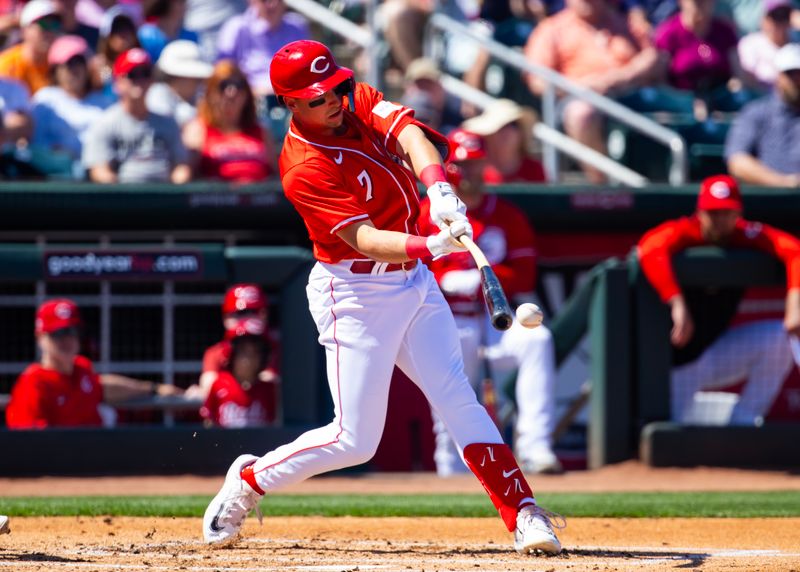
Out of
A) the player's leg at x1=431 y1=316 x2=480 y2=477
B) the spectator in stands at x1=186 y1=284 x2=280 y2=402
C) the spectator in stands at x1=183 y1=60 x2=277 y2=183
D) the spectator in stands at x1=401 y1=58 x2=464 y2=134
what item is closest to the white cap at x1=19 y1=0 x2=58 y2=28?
the spectator in stands at x1=183 y1=60 x2=277 y2=183

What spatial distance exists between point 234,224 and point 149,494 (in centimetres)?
173

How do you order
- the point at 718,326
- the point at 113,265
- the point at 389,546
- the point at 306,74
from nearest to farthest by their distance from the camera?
the point at 306,74 → the point at 389,546 → the point at 113,265 → the point at 718,326

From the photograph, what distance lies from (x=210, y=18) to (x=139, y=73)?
188 cm

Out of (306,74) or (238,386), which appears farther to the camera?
(238,386)

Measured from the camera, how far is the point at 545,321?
26.7 feet

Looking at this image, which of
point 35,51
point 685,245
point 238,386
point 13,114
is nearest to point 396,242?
point 238,386

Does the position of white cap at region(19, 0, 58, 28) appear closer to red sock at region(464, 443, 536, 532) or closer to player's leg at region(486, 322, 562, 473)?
player's leg at region(486, 322, 562, 473)

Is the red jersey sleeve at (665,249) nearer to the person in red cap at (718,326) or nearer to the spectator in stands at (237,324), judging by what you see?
the person in red cap at (718,326)

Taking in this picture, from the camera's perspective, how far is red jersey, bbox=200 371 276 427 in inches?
287

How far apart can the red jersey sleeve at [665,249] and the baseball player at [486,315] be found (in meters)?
0.63

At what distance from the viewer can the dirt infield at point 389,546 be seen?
4.34 meters

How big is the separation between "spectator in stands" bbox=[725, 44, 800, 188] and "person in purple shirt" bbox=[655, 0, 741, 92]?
1.48m

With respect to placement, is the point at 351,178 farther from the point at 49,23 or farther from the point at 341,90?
the point at 49,23

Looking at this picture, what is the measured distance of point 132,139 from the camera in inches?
309
